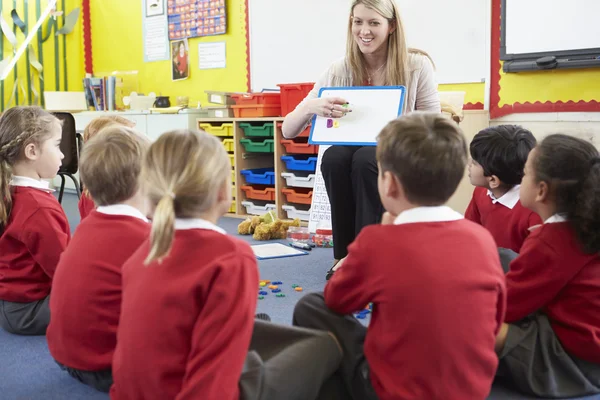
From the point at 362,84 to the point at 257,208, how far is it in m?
1.60

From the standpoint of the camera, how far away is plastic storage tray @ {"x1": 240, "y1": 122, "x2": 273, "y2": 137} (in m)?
3.63

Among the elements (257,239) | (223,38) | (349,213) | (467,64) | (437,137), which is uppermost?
(223,38)

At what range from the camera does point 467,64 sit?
316cm

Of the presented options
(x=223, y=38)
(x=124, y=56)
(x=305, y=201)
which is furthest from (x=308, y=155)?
(x=124, y=56)

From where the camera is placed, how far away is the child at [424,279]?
0.98 metres

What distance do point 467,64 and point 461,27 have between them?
186 mm

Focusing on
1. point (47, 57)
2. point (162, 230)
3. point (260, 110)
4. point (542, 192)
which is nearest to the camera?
point (162, 230)

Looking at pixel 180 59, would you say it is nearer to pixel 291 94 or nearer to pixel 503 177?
pixel 291 94

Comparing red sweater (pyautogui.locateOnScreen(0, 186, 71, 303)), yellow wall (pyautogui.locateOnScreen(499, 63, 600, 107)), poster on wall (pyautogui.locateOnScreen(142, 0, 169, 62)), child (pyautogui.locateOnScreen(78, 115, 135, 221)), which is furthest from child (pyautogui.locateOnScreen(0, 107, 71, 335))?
poster on wall (pyautogui.locateOnScreen(142, 0, 169, 62))

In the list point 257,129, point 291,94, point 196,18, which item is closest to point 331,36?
point 291,94

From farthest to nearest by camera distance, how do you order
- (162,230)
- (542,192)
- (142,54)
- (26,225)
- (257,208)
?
(142,54) → (257,208) → (26,225) → (542,192) → (162,230)

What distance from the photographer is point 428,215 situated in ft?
3.41

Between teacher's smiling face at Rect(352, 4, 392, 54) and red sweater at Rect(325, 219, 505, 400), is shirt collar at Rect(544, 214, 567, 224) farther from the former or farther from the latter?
teacher's smiling face at Rect(352, 4, 392, 54)

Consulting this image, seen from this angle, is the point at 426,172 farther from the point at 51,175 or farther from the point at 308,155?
the point at 308,155
